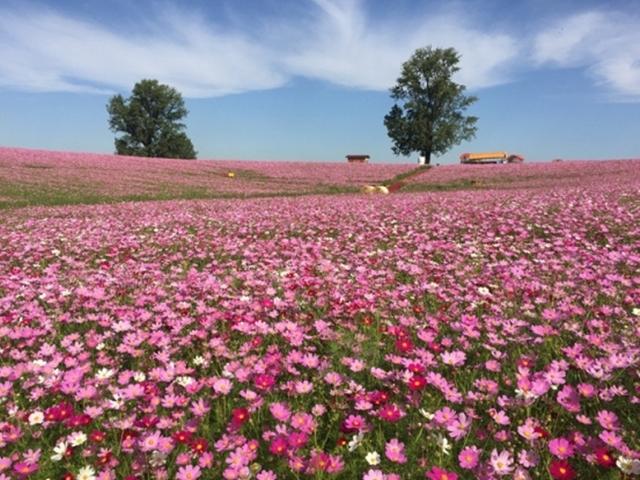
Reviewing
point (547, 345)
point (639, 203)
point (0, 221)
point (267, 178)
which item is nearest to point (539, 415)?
point (547, 345)

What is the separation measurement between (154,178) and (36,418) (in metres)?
35.7

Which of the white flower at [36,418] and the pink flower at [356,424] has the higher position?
the pink flower at [356,424]

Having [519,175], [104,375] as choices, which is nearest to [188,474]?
[104,375]

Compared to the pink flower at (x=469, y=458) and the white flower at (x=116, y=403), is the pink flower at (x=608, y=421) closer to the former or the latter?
the pink flower at (x=469, y=458)

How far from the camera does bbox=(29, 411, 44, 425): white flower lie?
278 centimetres

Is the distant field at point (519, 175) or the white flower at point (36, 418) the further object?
the distant field at point (519, 175)

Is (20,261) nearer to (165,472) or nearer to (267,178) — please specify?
(165,472)

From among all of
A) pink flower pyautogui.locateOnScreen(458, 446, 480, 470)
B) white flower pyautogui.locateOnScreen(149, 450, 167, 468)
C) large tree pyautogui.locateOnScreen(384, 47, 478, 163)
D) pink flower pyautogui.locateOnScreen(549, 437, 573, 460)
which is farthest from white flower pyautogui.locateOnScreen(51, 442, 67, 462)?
large tree pyautogui.locateOnScreen(384, 47, 478, 163)

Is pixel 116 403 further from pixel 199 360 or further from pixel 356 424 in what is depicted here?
pixel 356 424

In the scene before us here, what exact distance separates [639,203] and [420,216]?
6.22 m

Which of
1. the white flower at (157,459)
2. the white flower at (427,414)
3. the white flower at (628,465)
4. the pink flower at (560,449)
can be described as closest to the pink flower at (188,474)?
the white flower at (157,459)

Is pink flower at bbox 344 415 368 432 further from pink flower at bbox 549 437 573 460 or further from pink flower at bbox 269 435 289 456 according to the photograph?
pink flower at bbox 549 437 573 460

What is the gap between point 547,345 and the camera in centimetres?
370

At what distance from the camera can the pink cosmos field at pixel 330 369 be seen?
2428 mm
